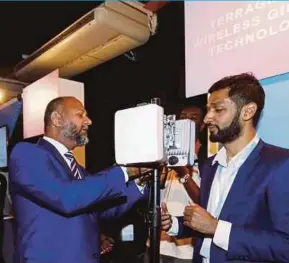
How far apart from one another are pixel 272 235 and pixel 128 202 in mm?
773

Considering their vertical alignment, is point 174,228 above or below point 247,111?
below

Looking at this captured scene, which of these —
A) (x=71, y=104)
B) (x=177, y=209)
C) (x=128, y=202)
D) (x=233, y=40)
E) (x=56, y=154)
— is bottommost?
(x=177, y=209)

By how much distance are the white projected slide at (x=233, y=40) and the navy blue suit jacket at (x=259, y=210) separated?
0.47 meters

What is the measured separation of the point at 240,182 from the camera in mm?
1374

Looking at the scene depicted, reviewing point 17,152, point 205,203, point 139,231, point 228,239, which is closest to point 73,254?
point 17,152

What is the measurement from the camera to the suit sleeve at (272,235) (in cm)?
125

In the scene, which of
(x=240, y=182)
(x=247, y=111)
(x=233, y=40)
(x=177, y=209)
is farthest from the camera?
(x=177, y=209)

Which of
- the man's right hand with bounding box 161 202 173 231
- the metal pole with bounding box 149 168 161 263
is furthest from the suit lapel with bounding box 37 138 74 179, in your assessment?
the metal pole with bounding box 149 168 161 263

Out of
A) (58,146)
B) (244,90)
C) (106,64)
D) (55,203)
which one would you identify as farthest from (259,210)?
(106,64)

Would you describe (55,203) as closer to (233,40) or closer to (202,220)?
(202,220)

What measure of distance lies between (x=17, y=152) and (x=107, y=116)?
12.1 ft

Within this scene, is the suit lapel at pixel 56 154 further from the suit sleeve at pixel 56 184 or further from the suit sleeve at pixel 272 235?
the suit sleeve at pixel 272 235

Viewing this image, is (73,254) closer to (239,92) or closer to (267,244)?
(267,244)

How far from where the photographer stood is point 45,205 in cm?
172
